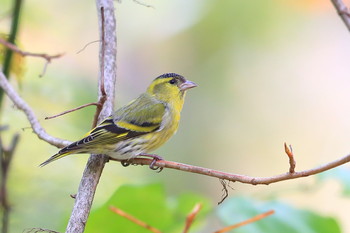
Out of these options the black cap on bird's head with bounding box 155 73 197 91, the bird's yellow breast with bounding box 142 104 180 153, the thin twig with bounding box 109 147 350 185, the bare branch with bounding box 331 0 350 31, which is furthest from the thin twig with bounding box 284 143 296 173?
the black cap on bird's head with bounding box 155 73 197 91

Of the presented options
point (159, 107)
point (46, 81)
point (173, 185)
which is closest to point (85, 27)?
point (173, 185)

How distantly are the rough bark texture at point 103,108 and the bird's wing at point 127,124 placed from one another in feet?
0.26

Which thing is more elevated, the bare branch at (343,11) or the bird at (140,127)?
the bare branch at (343,11)

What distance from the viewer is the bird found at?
266 centimetres

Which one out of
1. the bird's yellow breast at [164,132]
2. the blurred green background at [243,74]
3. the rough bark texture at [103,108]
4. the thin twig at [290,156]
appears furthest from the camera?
the blurred green background at [243,74]

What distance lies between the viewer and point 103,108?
2684mm

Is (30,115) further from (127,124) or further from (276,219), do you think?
(276,219)

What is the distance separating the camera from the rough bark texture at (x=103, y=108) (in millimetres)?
2010

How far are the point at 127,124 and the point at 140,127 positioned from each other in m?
0.10

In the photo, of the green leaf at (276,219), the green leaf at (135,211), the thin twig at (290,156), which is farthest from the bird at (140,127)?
the thin twig at (290,156)

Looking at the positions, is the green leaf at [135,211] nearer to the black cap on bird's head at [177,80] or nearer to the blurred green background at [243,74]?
the black cap on bird's head at [177,80]

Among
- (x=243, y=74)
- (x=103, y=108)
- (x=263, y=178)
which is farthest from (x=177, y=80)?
(x=243, y=74)

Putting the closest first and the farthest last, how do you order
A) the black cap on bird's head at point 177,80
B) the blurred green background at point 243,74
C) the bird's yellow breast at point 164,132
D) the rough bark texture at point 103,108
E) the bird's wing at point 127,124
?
the rough bark texture at point 103,108 < the bird's wing at point 127,124 < the bird's yellow breast at point 164,132 < the black cap on bird's head at point 177,80 < the blurred green background at point 243,74

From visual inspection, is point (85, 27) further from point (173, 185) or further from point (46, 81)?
point (46, 81)
